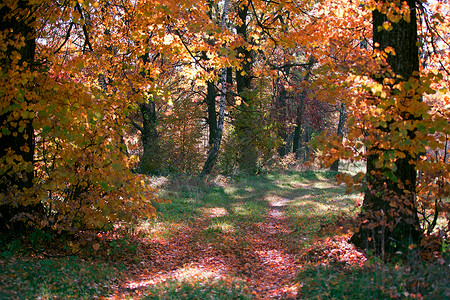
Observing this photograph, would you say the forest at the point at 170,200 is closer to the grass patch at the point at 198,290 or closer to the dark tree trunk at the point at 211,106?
the grass patch at the point at 198,290

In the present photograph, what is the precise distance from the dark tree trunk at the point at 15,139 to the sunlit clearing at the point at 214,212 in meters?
4.56

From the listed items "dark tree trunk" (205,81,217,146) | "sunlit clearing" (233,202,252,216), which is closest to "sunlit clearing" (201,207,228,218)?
"sunlit clearing" (233,202,252,216)

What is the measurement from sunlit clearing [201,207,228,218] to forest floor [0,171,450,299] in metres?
0.05

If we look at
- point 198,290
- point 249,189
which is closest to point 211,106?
point 249,189

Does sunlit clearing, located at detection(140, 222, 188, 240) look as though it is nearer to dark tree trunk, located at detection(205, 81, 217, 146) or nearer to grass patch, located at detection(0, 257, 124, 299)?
grass patch, located at detection(0, 257, 124, 299)

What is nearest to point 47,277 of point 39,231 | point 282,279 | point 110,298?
point 110,298

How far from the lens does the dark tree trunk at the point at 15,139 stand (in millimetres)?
4898

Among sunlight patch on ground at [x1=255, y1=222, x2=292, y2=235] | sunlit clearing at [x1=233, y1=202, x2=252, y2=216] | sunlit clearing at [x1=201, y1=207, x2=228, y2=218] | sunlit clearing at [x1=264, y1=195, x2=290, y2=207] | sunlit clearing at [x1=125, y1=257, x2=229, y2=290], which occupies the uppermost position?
sunlit clearing at [x1=264, y1=195, x2=290, y2=207]

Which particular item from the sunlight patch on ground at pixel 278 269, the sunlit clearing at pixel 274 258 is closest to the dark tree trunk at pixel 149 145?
the sunlit clearing at pixel 274 258

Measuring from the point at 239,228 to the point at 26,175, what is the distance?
4.43 m

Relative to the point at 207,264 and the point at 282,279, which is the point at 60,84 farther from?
the point at 282,279

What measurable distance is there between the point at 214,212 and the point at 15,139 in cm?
552

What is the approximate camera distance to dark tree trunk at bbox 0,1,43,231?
490 cm

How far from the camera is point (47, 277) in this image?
4285mm
